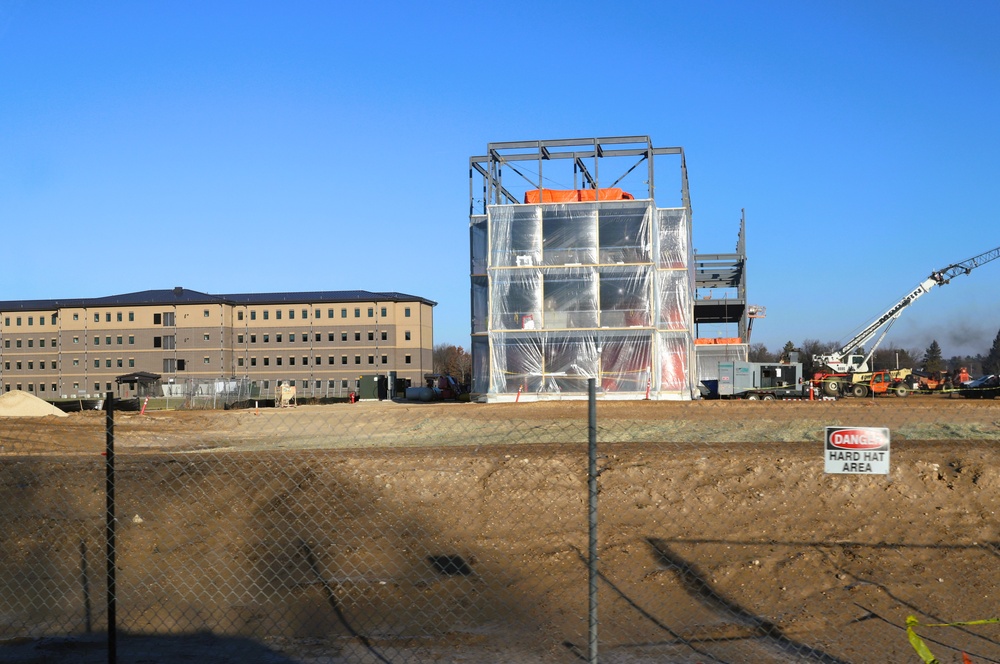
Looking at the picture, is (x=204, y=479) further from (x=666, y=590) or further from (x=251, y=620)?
(x=666, y=590)

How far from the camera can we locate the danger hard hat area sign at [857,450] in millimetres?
5535

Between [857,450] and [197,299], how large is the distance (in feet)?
317

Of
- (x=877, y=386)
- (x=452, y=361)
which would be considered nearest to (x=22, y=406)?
(x=877, y=386)

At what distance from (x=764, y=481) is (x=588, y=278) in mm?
31809

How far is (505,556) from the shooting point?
37.2 feet

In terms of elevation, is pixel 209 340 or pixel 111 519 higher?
pixel 209 340

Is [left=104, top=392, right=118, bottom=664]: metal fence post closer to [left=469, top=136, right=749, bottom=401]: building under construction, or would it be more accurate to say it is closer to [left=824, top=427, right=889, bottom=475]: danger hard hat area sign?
[left=824, top=427, right=889, bottom=475]: danger hard hat area sign

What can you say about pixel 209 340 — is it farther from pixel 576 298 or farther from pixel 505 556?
pixel 505 556

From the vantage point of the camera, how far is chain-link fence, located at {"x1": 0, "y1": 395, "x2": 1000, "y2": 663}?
8.31 m

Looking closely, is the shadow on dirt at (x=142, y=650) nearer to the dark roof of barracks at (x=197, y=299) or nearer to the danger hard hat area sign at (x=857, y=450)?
the danger hard hat area sign at (x=857, y=450)

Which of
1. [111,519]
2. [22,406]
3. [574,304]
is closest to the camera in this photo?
[111,519]

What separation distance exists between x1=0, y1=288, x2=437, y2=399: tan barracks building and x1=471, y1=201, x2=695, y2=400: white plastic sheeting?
53.2 metres

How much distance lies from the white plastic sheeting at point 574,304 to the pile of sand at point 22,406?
64.1 feet

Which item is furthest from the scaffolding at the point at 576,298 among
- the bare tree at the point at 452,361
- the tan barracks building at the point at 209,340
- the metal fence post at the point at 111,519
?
the bare tree at the point at 452,361
